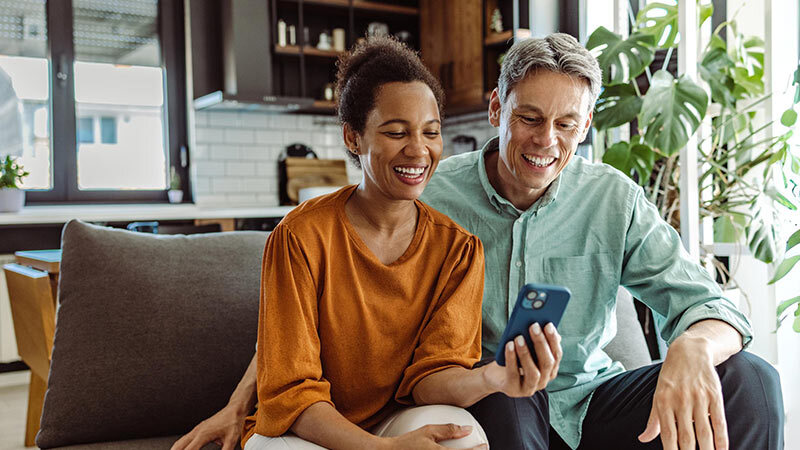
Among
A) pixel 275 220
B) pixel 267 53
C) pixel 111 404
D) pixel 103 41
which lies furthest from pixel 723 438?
pixel 103 41

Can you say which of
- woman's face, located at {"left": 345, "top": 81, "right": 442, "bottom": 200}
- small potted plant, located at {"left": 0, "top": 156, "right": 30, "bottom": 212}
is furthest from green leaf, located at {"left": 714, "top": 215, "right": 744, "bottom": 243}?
small potted plant, located at {"left": 0, "top": 156, "right": 30, "bottom": 212}

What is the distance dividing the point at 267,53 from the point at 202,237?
3.50 m

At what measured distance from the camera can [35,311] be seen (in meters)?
2.51

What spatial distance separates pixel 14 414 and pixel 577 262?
3.09 metres

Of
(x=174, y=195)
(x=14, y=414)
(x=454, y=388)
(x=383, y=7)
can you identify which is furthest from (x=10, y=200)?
(x=454, y=388)

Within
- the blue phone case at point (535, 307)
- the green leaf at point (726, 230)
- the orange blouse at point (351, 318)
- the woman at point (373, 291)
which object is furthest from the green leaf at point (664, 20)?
the blue phone case at point (535, 307)

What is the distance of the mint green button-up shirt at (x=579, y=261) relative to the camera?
1.64m

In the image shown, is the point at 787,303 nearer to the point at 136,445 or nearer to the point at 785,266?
the point at 785,266

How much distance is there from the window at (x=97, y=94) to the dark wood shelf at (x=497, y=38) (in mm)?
2182

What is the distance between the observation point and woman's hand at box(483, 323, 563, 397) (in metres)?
1.10

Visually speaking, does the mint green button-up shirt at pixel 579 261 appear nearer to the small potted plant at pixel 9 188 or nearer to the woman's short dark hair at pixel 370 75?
the woman's short dark hair at pixel 370 75

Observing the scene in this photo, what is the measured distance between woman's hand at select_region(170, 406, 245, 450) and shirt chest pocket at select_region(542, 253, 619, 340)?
750 mm

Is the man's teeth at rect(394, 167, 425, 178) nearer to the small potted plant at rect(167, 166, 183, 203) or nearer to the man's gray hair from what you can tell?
the man's gray hair

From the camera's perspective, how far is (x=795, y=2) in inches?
113
